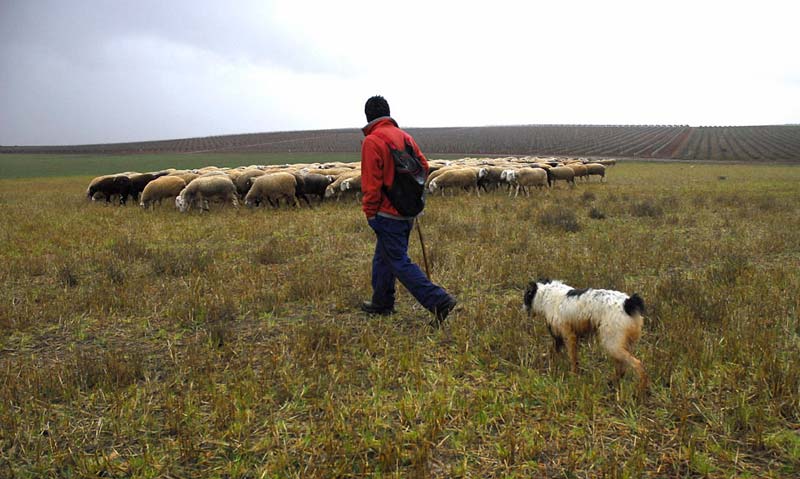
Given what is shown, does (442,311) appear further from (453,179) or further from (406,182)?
(453,179)

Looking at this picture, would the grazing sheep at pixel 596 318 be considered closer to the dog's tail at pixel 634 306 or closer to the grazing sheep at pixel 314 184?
the dog's tail at pixel 634 306

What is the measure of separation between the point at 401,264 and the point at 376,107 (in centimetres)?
151

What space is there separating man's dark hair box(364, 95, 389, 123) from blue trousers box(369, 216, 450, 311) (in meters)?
0.99

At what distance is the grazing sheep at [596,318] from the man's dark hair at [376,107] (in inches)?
86.2

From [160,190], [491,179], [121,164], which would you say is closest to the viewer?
[160,190]

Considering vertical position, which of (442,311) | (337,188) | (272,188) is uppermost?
(272,188)

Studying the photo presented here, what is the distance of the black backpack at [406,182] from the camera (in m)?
4.24

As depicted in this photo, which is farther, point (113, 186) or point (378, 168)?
point (113, 186)

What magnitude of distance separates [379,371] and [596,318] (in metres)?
1.60

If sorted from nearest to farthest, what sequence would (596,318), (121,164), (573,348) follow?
(596,318) < (573,348) < (121,164)

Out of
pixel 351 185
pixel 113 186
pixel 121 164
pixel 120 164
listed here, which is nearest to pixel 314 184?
pixel 351 185

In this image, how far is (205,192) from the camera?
12664 millimetres

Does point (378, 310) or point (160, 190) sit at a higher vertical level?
point (160, 190)

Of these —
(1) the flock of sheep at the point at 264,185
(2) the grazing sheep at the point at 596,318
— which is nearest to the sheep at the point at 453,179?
(1) the flock of sheep at the point at 264,185
